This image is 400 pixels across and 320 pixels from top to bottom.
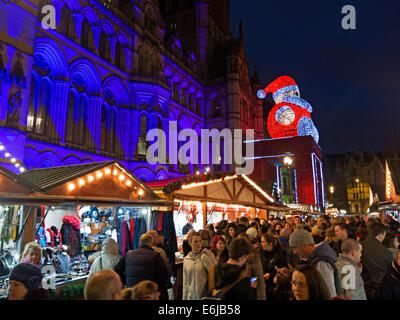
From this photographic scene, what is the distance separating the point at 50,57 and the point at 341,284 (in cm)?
1820

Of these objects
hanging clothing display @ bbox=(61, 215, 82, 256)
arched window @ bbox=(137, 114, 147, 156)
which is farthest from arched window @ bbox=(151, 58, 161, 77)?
hanging clothing display @ bbox=(61, 215, 82, 256)

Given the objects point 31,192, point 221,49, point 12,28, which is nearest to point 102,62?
point 12,28

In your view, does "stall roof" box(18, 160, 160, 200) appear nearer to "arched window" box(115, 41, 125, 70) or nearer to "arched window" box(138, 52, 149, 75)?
"arched window" box(115, 41, 125, 70)

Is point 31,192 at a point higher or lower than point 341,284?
higher

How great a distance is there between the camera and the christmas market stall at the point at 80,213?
23.2 ft

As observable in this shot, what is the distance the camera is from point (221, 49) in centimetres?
4066

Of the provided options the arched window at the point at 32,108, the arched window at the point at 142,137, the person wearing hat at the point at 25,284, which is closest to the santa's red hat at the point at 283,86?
the arched window at the point at 142,137

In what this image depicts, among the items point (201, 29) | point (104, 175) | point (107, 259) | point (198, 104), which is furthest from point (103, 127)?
point (201, 29)

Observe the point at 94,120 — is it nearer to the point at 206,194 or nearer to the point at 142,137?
the point at 142,137

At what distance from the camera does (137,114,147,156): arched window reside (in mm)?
23000

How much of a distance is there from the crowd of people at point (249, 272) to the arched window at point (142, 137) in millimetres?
17303

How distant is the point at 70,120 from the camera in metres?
19.2

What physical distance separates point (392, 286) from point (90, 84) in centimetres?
1984

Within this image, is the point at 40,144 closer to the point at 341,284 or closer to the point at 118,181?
the point at 118,181
